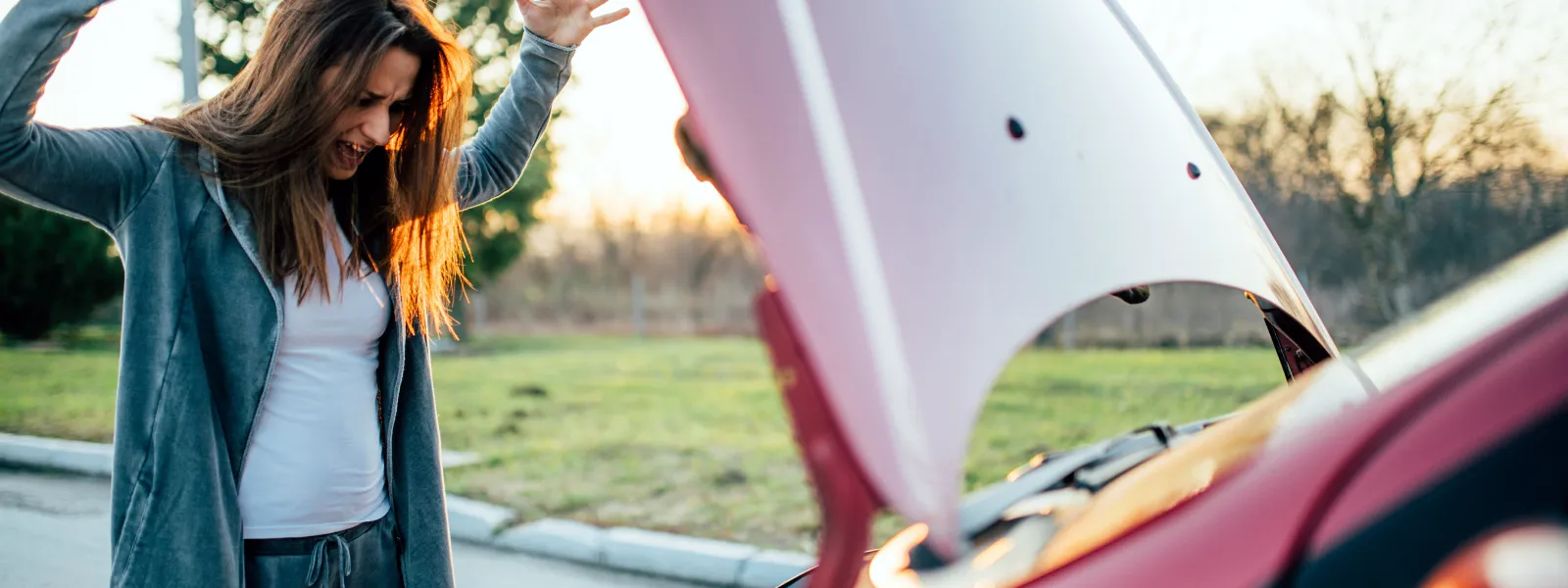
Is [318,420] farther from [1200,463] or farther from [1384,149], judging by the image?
[1384,149]

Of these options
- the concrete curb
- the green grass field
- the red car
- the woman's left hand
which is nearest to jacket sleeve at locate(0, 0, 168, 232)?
the woman's left hand

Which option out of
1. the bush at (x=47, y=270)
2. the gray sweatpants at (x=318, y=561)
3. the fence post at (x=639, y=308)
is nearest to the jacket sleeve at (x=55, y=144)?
the gray sweatpants at (x=318, y=561)

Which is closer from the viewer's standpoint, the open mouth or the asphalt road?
the open mouth

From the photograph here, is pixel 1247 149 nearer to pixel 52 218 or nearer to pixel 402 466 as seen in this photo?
pixel 402 466

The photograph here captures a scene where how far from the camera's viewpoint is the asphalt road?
13.9 ft

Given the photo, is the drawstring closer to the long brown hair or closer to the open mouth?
the long brown hair

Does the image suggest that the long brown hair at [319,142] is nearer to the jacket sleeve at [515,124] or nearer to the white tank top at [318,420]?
the white tank top at [318,420]

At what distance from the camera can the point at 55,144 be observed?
1.33 m

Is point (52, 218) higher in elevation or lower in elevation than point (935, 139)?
higher

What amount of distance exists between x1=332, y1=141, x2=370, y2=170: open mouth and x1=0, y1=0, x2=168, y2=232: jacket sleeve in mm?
254

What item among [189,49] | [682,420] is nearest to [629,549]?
[682,420]

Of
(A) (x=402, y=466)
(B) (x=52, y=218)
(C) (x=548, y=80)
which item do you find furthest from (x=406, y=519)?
(B) (x=52, y=218)

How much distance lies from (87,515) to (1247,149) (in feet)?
25.9

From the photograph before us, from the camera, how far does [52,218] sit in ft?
52.0
